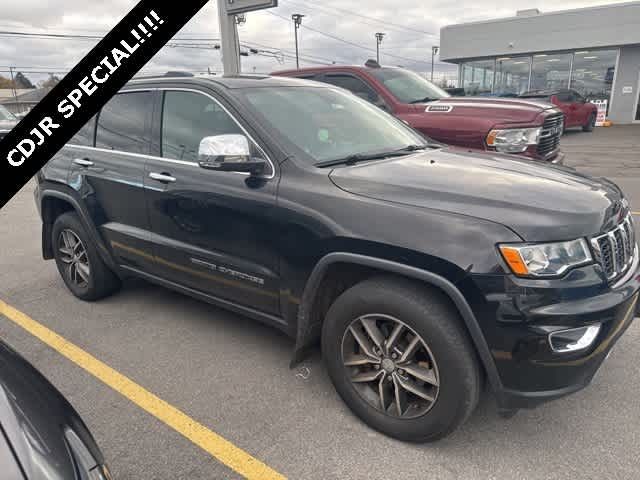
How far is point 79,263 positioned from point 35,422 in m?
3.07

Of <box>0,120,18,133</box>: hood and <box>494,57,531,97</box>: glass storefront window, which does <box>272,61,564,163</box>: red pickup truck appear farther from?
<box>494,57,531,97</box>: glass storefront window

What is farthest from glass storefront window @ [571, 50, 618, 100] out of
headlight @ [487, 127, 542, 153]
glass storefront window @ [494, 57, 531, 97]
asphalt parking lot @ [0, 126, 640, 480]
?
asphalt parking lot @ [0, 126, 640, 480]

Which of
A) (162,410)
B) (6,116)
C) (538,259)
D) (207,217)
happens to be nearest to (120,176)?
(207,217)

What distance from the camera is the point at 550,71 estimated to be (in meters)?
24.9

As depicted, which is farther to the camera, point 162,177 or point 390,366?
point 162,177

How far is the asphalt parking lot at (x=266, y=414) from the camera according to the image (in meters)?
2.35

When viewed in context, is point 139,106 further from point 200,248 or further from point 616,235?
point 616,235

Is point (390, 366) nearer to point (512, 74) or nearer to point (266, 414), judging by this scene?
point (266, 414)

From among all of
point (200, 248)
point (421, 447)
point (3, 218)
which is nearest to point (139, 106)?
point (200, 248)

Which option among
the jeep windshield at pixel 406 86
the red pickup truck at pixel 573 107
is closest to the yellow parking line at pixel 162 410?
the jeep windshield at pixel 406 86

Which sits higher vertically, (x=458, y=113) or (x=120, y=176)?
(x=458, y=113)

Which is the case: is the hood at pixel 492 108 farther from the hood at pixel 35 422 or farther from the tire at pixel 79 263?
the hood at pixel 35 422

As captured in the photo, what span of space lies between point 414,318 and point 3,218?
8.03m

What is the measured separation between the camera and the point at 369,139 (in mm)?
3328
